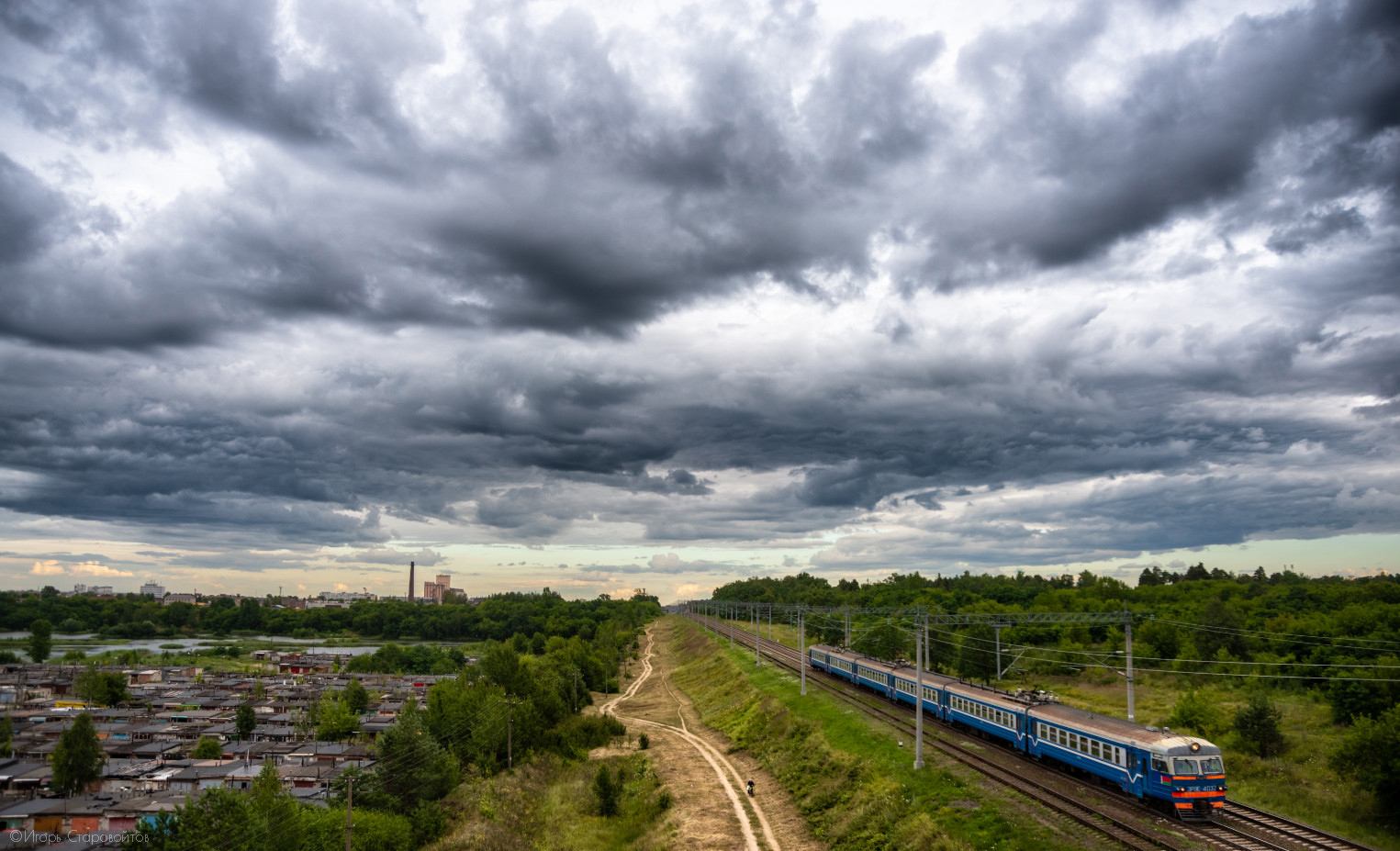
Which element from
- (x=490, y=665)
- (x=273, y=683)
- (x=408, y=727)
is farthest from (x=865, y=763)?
(x=273, y=683)

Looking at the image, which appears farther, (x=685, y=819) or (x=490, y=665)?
(x=490, y=665)

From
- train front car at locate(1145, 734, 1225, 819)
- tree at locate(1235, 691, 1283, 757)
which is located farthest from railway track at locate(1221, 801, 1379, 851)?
tree at locate(1235, 691, 1283, 757)

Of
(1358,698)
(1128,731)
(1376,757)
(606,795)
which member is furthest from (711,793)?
(1358,698)

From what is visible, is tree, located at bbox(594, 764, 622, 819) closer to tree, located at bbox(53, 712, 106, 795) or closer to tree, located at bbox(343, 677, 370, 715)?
tree, located at bbox(53, 712, 106, 795)

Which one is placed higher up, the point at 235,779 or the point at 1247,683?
the point at 1247,683

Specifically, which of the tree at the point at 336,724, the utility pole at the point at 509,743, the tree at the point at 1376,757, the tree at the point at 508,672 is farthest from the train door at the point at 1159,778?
the tree at the point at 336,724

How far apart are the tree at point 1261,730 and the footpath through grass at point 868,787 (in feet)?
74.5

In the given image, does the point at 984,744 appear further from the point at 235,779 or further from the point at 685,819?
the point at 235,779

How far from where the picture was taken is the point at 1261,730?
47344 millimetres

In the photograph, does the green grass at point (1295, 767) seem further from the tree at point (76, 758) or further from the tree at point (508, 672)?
the tree at point (76, 758)

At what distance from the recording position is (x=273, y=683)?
144 m

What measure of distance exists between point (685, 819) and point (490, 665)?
1532 inches

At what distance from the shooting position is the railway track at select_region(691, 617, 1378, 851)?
28000 millimetres

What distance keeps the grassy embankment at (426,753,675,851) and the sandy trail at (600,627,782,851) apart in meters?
4.73
